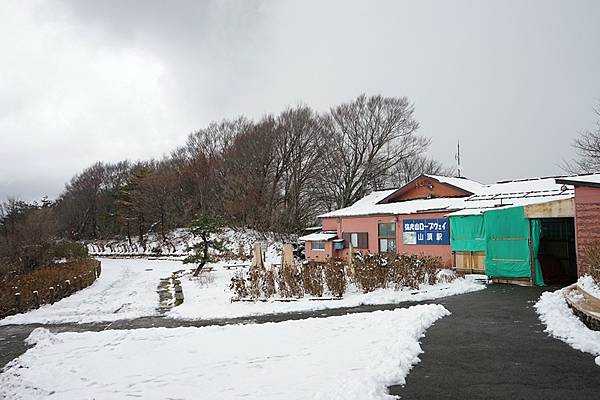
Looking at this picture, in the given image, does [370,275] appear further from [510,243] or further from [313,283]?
[510,243]

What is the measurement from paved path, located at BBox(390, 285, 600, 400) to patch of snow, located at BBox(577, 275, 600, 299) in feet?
3.78

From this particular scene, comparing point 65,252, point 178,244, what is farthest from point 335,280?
point 178,244

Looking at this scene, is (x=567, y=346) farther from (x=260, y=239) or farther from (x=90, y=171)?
(x=90, y=171)

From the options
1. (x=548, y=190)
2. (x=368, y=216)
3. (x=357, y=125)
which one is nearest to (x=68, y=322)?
(x=368, y=216)

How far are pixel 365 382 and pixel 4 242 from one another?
21.8 m

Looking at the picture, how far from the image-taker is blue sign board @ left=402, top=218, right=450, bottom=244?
58.4 feet

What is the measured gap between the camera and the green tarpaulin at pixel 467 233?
15.0 metres

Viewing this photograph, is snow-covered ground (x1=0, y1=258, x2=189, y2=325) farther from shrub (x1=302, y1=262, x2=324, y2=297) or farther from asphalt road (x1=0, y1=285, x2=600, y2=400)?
shrub (x1=302, y1=262, x2=324, y2=297)

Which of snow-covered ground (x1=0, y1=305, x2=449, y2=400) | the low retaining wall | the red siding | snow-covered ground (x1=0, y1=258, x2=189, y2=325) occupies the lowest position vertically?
snow-covered ground (x1=0, y1=258, x2=189, y2=325)

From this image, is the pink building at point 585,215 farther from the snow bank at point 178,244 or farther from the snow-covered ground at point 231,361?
the snow bank at point 178,244

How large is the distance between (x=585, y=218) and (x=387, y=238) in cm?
980

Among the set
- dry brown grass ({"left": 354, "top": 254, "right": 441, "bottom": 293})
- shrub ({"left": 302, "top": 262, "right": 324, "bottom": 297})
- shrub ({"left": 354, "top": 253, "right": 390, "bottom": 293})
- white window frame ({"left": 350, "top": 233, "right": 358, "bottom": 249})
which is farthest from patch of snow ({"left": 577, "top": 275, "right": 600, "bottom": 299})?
white window frame ({"left": 350, "top": 233, "right": 358, "bottom": 249})

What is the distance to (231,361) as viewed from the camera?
20.9ft

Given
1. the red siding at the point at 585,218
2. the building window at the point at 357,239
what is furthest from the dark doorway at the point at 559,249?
the building window at the point at 357,239
